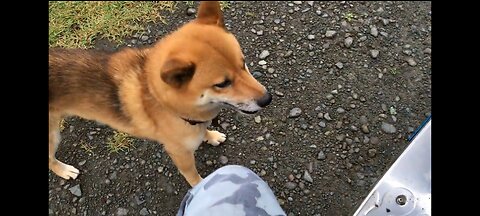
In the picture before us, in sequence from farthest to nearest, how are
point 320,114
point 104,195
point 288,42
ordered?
point 288,42
point 320,114
point 104,195

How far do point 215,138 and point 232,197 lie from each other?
3.57 ft

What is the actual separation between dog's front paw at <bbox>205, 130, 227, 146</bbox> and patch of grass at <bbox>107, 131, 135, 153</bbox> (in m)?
0.49

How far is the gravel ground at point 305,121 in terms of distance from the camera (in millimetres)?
2881

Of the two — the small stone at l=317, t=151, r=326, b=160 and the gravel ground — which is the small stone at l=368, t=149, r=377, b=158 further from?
the small stone at l=317, t=151, r=326, b=160

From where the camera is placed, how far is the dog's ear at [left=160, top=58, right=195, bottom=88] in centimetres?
199

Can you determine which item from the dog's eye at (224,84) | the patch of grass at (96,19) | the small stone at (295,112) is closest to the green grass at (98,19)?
the patch of grass at (96,19)

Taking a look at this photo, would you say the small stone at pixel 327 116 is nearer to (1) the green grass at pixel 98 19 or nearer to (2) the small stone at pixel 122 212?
(1) the green grass at pixel 98 19

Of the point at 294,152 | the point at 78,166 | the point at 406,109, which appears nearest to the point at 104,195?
the point at 78,166

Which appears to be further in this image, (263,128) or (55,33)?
(55,33)

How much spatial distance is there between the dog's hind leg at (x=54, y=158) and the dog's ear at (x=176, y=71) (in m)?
0.80

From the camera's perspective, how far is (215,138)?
9.77 feet

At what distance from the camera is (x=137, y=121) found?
2.45m
